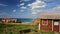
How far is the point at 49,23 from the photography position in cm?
283

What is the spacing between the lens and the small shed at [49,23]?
280 centimetres

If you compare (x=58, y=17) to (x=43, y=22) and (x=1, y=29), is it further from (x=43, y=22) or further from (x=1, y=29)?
(x=1, y=29)

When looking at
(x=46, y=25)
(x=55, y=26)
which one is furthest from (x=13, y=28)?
(x=55, y=26)

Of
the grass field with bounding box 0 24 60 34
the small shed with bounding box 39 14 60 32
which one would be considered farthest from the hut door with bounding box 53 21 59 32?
the grass field with bounding box 0 24 60 34

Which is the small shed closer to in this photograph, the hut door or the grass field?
the hut door

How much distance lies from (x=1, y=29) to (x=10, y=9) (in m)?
0.45

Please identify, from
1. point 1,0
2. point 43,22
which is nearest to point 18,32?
point 43,22

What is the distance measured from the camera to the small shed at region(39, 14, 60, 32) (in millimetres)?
2802

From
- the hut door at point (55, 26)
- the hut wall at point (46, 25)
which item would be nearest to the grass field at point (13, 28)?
the hut wall at point (46, 25)

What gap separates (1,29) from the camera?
2.88 m

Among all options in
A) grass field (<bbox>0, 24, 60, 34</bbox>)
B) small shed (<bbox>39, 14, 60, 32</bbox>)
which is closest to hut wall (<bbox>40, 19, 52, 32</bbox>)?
small shed (<bbox>39, 14, 60, 32</bbox>)

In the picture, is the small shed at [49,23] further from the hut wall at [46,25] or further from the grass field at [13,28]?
the grass field at [13,28]

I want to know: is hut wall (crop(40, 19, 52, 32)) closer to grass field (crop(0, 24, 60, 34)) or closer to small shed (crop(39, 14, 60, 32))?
small shed (crop(39, 14, 60, 32))

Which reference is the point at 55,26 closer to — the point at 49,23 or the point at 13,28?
the point at 49,23
